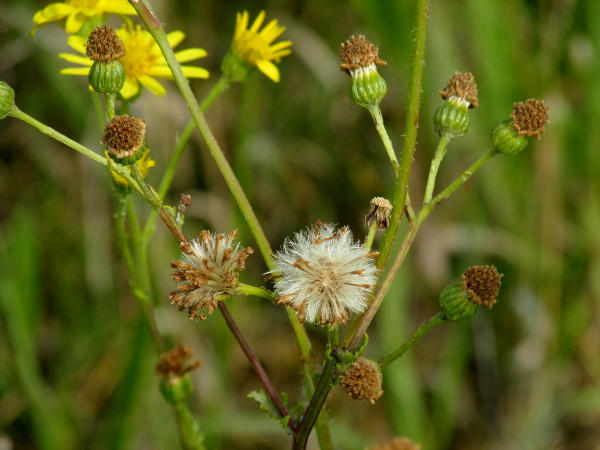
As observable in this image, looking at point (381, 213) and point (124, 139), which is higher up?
point (381, 213)

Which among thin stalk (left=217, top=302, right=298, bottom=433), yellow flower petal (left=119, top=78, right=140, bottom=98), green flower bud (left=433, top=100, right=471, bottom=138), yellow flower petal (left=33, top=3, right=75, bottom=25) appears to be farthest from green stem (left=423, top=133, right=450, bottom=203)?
yellow flower petal (left=33, top=3, right=75, bottom=25)

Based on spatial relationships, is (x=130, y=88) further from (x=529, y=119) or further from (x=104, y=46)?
(x=529, y=119)

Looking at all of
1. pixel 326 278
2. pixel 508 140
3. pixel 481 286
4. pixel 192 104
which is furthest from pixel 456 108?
pixel 192 104

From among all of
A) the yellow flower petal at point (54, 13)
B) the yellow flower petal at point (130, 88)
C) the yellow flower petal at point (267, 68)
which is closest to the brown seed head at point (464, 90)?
the yellow flower petal at point (267, 68)

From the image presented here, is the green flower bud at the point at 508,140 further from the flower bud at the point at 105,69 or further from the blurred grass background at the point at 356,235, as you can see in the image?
the blurred grass background at the point at 356,235

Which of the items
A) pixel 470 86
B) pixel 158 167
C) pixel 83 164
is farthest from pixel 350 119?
pixel 470 86

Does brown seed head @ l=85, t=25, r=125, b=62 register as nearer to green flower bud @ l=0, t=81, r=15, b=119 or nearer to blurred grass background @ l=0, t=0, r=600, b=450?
green flower bud @ l=0, t=81, r=15, b=119
